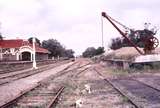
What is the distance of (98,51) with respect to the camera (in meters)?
144

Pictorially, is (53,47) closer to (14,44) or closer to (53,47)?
(53,47)

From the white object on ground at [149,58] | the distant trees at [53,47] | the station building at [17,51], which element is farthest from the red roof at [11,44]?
the white object on ground at [149,58]

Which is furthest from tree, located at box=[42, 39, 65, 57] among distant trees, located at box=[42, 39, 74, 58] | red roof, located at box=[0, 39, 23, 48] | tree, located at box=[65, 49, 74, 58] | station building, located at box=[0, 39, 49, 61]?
red roof, located at box=[0, 39, 23, 48]

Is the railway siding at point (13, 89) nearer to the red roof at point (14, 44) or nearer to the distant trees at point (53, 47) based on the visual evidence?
the red roof at point (14, 44)

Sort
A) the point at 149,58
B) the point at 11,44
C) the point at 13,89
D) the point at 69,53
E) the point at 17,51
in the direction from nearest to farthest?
1. the point at 13,89
2. the point at 149,58
3. the point at 17,51
4. the point at 11,44
5. the point at 69,53

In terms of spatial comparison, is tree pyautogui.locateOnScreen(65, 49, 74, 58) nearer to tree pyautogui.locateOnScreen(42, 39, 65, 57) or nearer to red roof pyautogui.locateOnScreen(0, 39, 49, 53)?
tree pyautogui.locateOnScreen(42, 39, 65, 57)

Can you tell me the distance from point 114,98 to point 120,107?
8.77 feet

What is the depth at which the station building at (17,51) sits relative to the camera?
349 feet

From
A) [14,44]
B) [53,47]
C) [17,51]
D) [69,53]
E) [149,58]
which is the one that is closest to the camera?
[149,58]

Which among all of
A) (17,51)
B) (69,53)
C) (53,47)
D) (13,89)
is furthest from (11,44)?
(13,89)

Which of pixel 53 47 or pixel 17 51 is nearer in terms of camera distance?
pixel 17 51

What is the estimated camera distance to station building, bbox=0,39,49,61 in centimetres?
10644

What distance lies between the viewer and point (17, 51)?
111625 mm

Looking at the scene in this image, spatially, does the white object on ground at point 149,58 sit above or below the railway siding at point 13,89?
above
